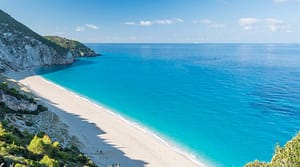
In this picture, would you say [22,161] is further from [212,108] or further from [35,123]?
[212,108]

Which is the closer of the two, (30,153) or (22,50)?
(30,153)

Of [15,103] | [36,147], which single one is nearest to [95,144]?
[15,103]

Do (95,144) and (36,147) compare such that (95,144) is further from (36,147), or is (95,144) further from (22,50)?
(22,50)

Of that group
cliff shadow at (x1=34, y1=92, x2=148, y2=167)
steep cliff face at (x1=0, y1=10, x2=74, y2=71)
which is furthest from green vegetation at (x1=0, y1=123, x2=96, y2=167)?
steep cliff face at (x1=0, y1=10, x2=74, y2=71)

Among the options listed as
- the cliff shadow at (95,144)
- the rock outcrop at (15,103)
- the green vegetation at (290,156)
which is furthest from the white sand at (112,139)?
the green vegetation at (290,156)

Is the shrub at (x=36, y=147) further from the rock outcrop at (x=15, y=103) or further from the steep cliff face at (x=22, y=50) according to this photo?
the steep cliff face at (x=22, y=50)

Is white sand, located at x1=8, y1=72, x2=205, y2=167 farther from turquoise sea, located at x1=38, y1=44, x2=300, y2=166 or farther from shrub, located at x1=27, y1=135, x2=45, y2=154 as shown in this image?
shrub, located at x1=27, y1=135, x2=45, y2=154
